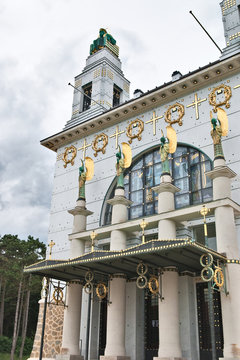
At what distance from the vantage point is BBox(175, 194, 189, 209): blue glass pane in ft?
65.0

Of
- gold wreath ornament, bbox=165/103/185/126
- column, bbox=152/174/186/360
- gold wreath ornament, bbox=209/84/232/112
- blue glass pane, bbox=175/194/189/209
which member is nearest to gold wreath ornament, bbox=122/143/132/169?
gold wreath ornament, bbox=165/103/185/126

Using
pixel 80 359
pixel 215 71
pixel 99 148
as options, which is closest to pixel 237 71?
pixel 215 71

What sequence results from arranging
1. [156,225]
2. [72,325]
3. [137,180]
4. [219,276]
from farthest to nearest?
1. [137,180]
2. [72,325]
3. [156,225]
4. [219,276]

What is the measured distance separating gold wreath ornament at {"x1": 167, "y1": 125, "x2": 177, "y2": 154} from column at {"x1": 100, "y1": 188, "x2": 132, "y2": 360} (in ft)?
12.2

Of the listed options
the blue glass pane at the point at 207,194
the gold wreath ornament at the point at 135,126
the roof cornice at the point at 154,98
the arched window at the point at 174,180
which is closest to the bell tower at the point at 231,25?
the roof cornice at the point at 154,98

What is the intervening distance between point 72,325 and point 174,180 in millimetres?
9023

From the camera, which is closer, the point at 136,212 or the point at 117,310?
the point at 117,310

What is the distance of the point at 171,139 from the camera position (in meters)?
20.3

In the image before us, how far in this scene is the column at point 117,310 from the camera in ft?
56.7

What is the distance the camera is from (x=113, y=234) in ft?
63.7

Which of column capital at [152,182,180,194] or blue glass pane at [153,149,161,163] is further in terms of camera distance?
blue glass pane at [153,149,161,163]

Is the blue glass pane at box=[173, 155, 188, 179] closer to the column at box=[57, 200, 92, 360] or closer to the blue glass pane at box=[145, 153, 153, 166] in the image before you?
the blue glass pane at box=[145, 153, 153, 166]

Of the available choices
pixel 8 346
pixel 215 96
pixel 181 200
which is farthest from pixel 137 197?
pixel 8 346

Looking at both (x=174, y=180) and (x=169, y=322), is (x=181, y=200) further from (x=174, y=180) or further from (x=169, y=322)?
(x=169, y=322)
